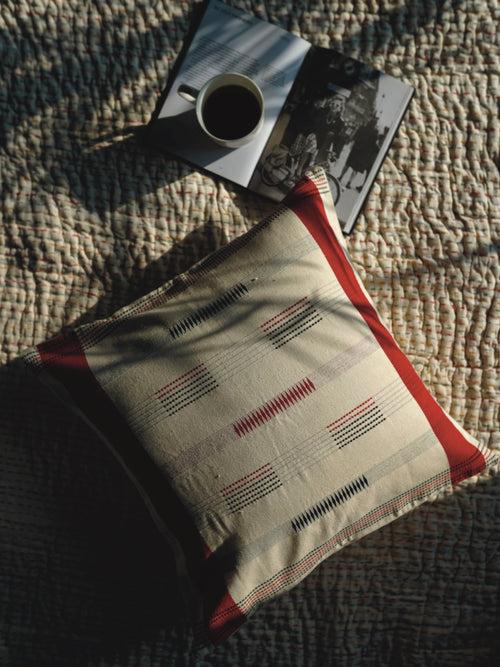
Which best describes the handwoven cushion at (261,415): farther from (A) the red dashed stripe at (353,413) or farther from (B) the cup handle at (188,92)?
(B) the cup handle at (188,92)

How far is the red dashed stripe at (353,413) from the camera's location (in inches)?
24.8

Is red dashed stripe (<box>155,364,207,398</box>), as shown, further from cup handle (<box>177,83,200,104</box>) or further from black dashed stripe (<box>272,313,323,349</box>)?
cup handle (<box>177,83,200,104</box>)

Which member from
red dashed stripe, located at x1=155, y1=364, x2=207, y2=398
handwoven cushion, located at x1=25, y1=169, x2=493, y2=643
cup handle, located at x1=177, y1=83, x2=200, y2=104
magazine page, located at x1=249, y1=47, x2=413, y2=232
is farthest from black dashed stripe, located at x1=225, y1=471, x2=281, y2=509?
cup handle, located at x1=177, y1=83, x2=200, y2=104

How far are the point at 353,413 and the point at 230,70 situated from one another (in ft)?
1.56

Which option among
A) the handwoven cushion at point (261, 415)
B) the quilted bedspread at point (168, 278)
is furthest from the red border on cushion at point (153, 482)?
the quilted bedspread at point (168, 278)

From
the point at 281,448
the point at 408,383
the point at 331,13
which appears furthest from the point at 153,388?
the point at 331,13

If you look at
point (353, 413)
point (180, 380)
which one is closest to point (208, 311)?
point (180, 380)

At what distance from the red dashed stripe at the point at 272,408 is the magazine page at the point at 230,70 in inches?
12.1

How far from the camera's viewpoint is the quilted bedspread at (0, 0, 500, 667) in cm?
77

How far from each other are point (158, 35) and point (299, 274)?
40 cm

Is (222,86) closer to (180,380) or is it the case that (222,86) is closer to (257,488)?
(180,380)

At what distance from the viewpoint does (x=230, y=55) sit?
81 cm

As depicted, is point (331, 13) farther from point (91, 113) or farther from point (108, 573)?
point (108, 573)

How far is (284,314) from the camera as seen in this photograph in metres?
0.65
